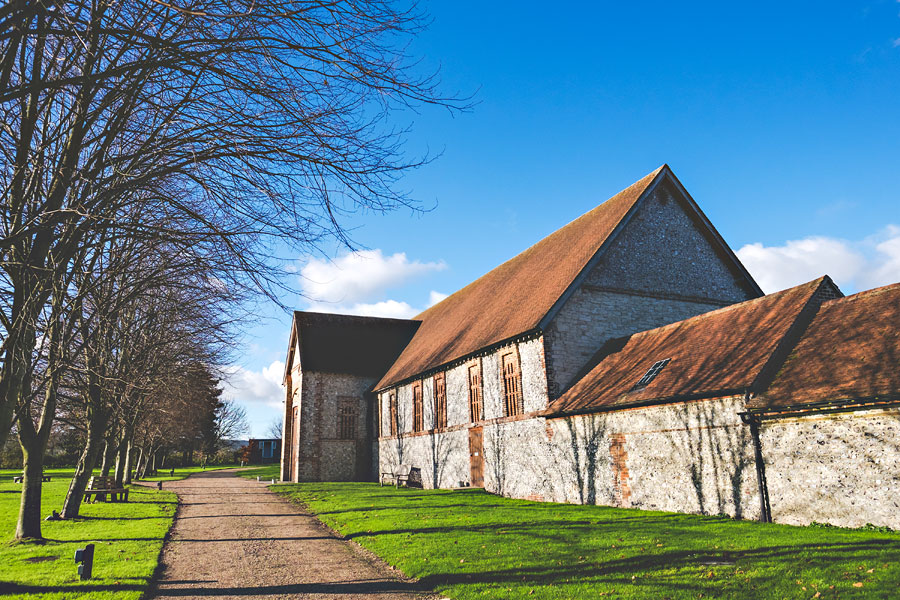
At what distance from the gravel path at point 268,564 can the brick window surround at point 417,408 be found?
11.2 m

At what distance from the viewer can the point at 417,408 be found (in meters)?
28.0

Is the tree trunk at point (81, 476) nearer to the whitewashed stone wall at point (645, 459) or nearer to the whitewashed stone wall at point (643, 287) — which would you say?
the whitewashed stone wall at point (645, 459)

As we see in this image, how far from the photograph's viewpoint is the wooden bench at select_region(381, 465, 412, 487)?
90.8 feet

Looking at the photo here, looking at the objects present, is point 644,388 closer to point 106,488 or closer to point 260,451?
point 106,488

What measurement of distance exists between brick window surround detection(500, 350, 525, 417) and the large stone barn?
0.23ft

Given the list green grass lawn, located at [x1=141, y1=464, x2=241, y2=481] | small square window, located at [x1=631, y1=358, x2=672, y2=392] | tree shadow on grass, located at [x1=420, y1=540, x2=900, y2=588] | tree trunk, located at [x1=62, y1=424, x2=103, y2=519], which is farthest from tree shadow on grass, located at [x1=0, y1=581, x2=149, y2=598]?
green grass lawn, located at [x1=141, y1=464, x2=241, y2=481]

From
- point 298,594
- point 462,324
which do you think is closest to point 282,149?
point 298,594

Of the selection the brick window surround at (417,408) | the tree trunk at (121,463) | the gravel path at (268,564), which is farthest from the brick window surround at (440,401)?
the tree trunk at (121,463)

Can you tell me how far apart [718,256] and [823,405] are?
1270 cm

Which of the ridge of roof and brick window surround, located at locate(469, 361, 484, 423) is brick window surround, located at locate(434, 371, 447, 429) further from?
the ridge of roof

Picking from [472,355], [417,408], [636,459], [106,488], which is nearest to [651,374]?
[636,459]

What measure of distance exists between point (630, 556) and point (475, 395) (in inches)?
536

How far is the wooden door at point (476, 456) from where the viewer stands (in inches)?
866

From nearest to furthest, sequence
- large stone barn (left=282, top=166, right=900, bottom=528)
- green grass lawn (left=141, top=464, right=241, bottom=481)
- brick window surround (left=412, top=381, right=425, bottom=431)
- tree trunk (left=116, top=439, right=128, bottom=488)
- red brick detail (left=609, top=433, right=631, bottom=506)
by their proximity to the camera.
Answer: large stone barn (left=282, top=166, right=900, bottom=528) < red brick detail (left=609, top=433, right=631, bottom=506) < brick window surround (left=412, top=381, right=425, bottom=431) < tree trunk (left=116, top=439, right=128, bottom=488) < green grass lawn (left=141, top=464, right=241, bottom=481)
